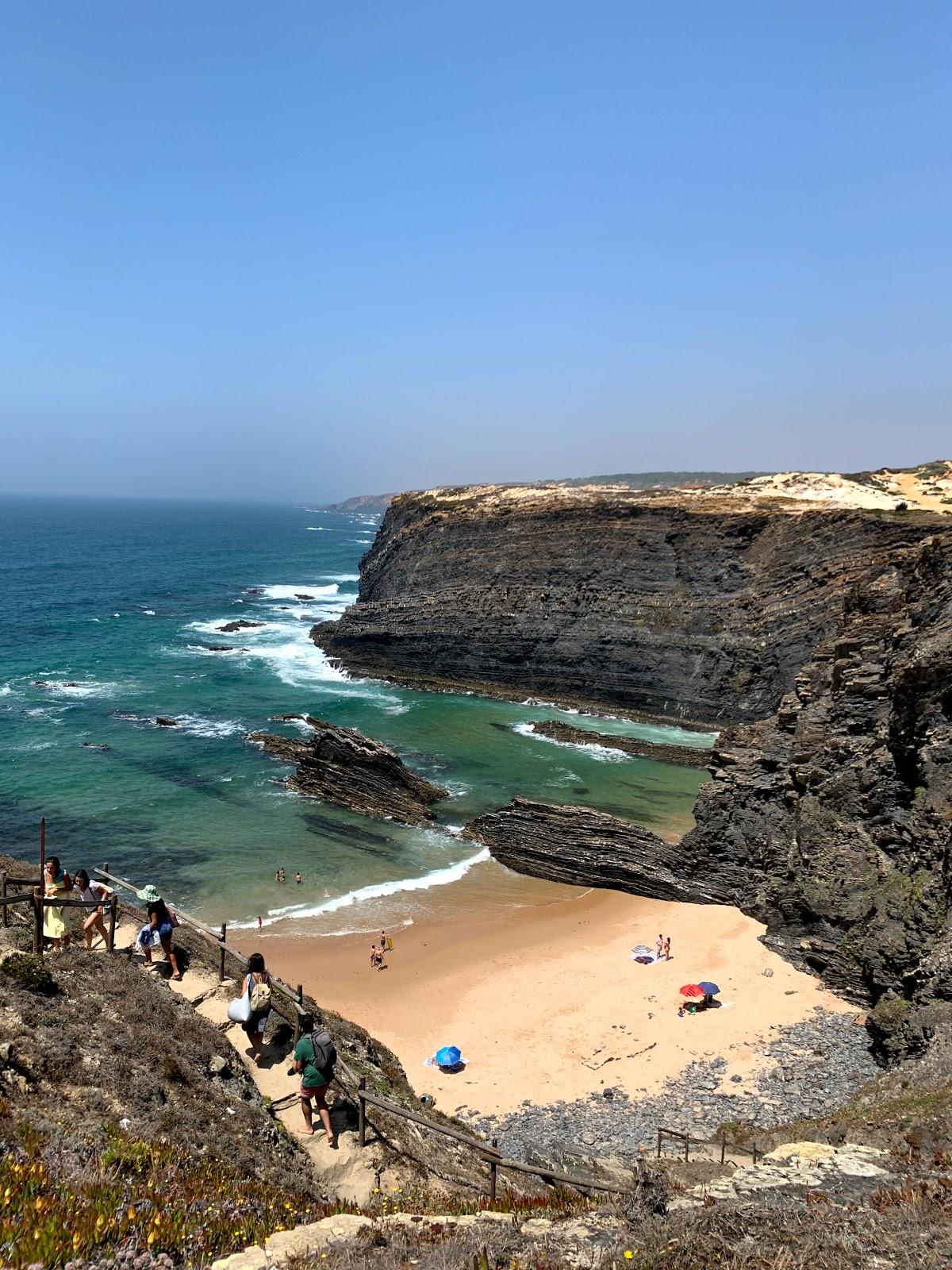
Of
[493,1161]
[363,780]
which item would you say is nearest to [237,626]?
[363,780]

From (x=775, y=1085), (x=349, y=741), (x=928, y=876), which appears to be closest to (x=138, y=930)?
(x=775, y=1085)

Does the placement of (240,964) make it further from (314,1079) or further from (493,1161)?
(493,1161)

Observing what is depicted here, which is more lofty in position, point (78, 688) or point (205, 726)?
point (78, 688)

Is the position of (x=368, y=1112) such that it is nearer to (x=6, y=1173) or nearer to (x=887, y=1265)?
(x=6, y=1173)

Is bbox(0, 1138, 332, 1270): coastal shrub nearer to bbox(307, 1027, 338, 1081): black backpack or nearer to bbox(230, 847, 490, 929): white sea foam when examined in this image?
bbox(307, 1027, 338, 1081): black backpack

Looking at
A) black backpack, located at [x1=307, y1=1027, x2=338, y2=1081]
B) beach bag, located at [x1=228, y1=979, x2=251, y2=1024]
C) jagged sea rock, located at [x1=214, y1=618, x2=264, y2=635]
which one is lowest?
jagged sea rock, located at [x1=214, y1=618, x2=264, y2=635]

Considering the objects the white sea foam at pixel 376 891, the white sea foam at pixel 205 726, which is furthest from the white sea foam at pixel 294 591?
the white sea foam at pixel 376 891

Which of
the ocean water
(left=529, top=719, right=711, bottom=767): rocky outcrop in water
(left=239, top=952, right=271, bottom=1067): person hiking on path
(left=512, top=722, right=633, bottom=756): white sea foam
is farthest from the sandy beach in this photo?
(left=529, top=719, right=711, bottom=767): rocky outcrop in water
